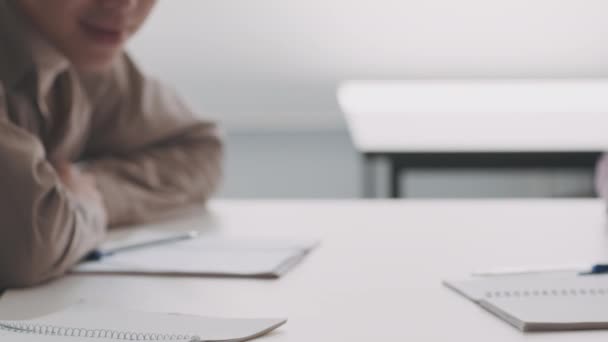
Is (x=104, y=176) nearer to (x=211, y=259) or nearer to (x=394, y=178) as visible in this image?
(x=211, y=259)

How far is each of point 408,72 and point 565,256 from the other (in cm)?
229

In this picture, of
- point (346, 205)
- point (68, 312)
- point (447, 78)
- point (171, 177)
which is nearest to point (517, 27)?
point (447, 78)

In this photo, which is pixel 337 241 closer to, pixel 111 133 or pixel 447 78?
pixel 111 133

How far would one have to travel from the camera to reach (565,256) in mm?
933

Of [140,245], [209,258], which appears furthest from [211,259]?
[140,245]

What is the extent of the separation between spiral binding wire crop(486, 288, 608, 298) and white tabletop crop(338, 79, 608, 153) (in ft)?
8.10

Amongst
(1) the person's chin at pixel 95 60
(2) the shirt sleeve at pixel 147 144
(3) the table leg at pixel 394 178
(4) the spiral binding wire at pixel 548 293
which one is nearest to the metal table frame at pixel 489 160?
(3) the table leg at pixel 394 178

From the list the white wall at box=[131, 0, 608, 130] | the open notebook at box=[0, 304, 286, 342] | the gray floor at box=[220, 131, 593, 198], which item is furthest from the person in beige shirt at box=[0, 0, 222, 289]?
the gray floor at box=[220, 131, 593, 198]

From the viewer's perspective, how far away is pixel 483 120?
3.15m

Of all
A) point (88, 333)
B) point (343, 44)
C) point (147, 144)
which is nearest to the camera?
point (88, 333)

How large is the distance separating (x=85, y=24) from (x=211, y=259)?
422 mm

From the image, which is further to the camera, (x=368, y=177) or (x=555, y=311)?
(x=368, y=177)

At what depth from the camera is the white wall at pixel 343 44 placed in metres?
2.71

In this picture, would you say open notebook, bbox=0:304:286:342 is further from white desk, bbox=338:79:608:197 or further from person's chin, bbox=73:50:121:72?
white desk, bbox=338:79:608:197
